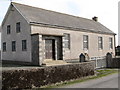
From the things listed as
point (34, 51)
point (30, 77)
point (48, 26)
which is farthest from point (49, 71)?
point (48, 26)

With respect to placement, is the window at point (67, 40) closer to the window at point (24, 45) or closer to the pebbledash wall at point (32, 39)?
the pebbledash wall at point (32, 39)

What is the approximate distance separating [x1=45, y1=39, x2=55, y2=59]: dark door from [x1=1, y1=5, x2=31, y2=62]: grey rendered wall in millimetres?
2229

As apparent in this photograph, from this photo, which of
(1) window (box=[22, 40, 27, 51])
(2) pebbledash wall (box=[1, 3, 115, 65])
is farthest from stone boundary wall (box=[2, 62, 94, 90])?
(1) window (box=[22, 40, 27, 51])

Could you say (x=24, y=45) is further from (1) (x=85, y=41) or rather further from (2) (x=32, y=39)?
(1) (x=85, y=41)

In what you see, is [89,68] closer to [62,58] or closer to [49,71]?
[49,71]

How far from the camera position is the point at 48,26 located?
22312mm

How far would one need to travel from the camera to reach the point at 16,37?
23.7 metres

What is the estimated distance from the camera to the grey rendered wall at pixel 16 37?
69.6 ft

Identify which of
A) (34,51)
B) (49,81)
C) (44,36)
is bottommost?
(49,81)

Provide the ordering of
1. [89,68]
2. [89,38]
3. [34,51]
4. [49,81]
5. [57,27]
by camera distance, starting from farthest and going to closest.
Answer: [89,38] → [57,27] → [34,51] → [89,68] → [49,81]

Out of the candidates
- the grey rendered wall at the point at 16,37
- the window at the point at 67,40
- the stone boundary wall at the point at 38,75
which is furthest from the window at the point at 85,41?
the stone boundary wall at the point at 38,75

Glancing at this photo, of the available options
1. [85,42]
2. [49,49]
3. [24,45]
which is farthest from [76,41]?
[24,45]

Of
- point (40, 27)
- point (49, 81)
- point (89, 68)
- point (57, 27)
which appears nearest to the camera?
point (49, 81)

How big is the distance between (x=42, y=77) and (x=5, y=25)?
1807 cm
